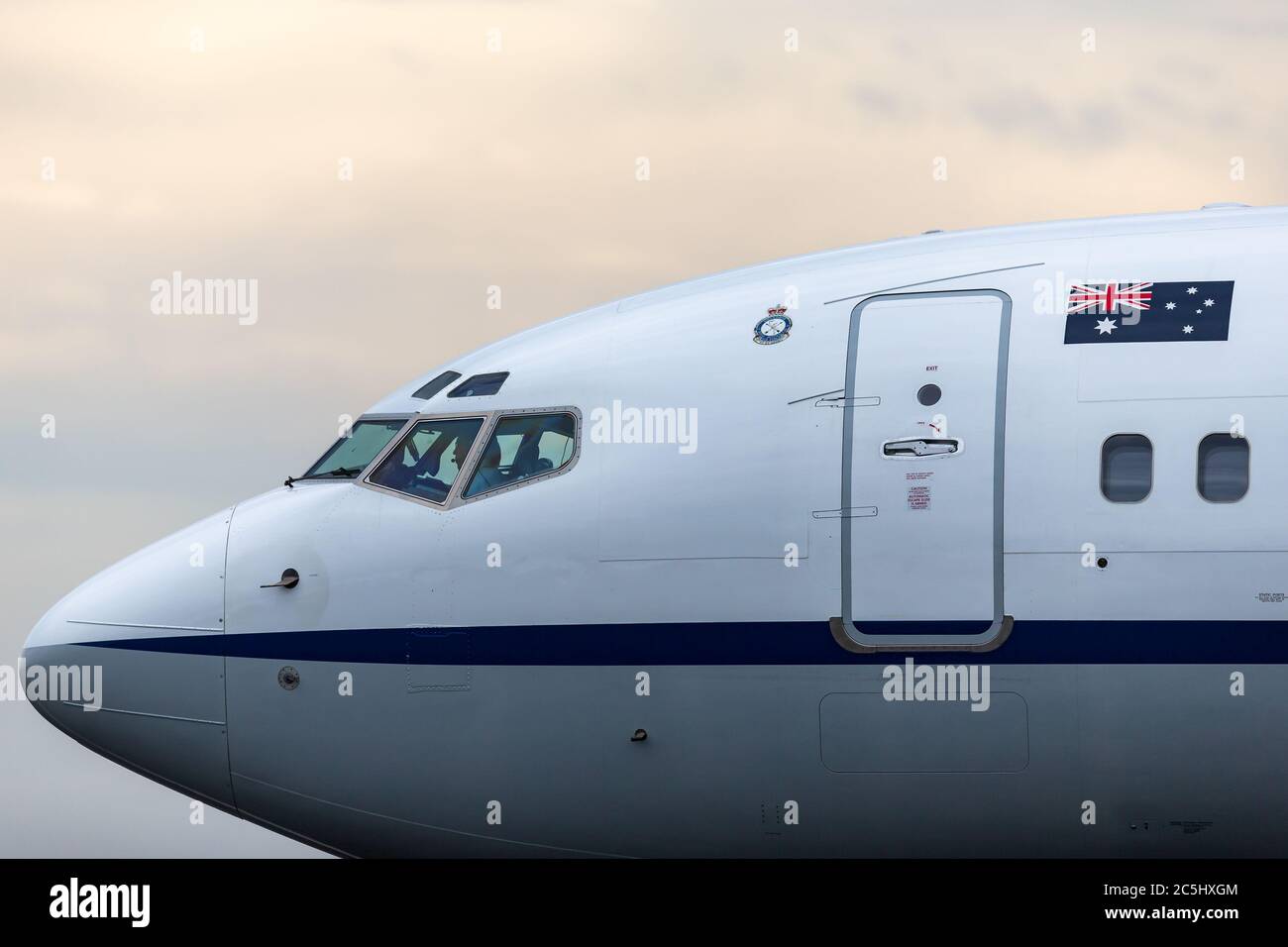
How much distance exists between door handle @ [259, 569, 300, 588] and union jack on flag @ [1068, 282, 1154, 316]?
576 cm

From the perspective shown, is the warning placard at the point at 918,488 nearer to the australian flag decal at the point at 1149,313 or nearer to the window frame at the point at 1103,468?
the window frame at the point at 1103,468

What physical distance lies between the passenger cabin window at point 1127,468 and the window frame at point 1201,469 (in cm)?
27

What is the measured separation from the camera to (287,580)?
1126 centimetres

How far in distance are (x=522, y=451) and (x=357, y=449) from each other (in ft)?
4.77

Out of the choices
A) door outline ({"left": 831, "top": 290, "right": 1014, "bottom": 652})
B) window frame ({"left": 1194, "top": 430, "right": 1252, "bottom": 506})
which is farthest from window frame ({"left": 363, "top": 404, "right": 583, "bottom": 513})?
window frame ({"left": 1194, "top": 430, "right": 1252, "bottom": 506})

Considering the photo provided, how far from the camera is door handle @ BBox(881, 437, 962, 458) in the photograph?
10430mm

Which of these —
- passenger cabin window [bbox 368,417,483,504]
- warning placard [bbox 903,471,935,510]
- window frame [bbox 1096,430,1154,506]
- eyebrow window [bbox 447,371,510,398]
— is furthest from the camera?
eyebrow window [bbox 447,371,510,398]

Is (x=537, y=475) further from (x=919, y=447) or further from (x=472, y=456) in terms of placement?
(x=919, y=447)

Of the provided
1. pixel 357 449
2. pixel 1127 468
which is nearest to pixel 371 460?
pixel 357 449

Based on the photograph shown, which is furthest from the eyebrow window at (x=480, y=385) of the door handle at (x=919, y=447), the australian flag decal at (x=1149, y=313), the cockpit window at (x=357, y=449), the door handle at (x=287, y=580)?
the australian flag decal at (x=1149, y=313)

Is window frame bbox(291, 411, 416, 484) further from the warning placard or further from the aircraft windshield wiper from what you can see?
the warning placard
